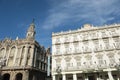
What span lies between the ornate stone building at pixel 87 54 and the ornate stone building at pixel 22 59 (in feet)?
24.7

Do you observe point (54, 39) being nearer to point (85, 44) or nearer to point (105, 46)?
point (85, 44)

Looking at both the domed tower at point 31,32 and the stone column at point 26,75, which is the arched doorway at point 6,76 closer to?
the stone column at point 26,75

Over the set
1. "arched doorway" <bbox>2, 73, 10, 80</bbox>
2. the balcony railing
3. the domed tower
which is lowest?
"arched doorway" <bbox>2, 73, 10, 80</bbox>

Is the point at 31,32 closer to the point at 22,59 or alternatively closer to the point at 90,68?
the point at 22,59

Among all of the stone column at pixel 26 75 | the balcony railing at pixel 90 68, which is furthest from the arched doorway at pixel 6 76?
the balcony railing at pixel 90 68

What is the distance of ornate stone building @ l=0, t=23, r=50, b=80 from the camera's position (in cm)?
3769

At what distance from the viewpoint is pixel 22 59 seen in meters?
39.6

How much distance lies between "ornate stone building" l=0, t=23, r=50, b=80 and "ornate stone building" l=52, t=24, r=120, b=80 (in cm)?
754

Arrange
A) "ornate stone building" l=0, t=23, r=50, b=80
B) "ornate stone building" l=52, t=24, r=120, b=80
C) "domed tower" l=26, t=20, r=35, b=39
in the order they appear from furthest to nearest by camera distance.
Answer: "domed tower" l=26, t=20, r=35, b=39 → "ornate stone building" l=0, t=23, r=50, b=80 → "ornate stone building" l=52, t=24, r=120, b=80

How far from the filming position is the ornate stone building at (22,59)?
3769cm

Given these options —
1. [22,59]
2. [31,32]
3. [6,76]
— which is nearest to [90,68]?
[22,59]

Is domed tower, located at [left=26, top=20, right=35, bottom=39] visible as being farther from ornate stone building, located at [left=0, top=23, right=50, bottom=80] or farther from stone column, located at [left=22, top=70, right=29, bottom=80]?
stone column, located at [left=22, top=70, right=29, bottom=80]

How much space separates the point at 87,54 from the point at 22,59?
18.7 metres

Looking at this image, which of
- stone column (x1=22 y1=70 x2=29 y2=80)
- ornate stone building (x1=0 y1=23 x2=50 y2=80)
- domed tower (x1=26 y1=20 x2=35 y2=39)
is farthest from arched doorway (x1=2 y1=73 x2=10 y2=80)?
domed tower (x1=26 y1=20 x2=35 y2=39)
